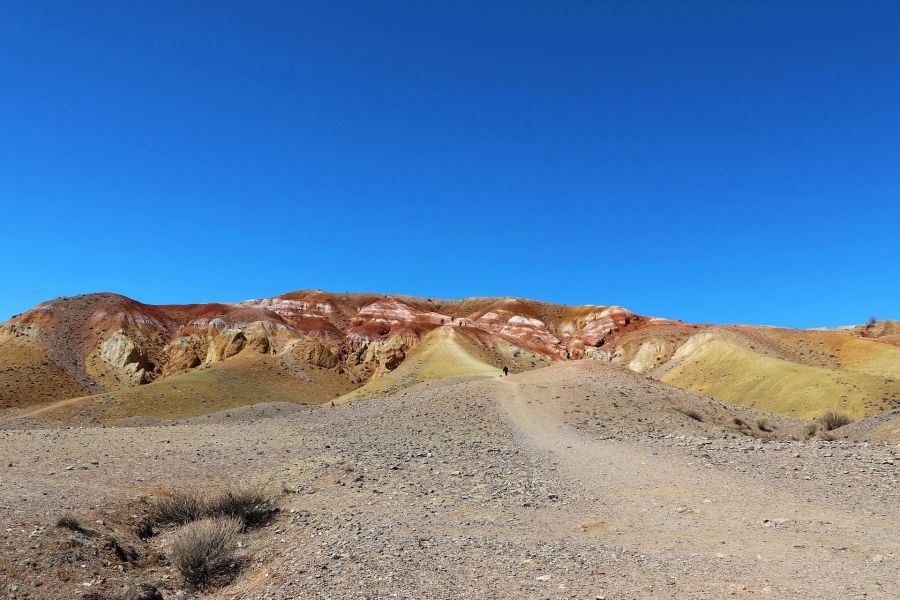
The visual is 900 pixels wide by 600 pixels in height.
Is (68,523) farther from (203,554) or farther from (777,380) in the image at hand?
(777,380)

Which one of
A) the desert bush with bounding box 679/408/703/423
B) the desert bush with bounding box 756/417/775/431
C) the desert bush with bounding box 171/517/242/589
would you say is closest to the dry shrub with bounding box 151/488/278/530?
the desert bush with bounding box 171/517/242/589

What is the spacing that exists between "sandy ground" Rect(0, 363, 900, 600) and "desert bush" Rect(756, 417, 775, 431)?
902cm

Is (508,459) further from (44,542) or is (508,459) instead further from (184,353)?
(184,353)

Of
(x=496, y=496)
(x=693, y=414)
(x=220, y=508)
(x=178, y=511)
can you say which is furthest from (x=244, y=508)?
(x=693, y=414)

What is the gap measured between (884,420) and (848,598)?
20.2m

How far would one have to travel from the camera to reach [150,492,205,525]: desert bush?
38.8ft

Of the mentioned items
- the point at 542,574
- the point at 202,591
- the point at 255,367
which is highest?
the point at 255,367

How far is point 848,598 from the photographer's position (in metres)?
6.29

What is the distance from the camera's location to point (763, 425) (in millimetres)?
28250

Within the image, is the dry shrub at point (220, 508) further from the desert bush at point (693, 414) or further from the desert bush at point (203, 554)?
the desert bush at point (693, 414)

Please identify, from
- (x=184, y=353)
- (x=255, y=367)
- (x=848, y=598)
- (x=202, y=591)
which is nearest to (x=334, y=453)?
(x=202, y=591)

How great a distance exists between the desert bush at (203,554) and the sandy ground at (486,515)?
10.2 inches

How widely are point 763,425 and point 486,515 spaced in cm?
2288

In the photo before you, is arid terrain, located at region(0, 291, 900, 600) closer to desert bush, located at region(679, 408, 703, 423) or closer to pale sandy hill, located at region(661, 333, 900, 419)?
desert bush, located at region(679, 408, 703, 423)
